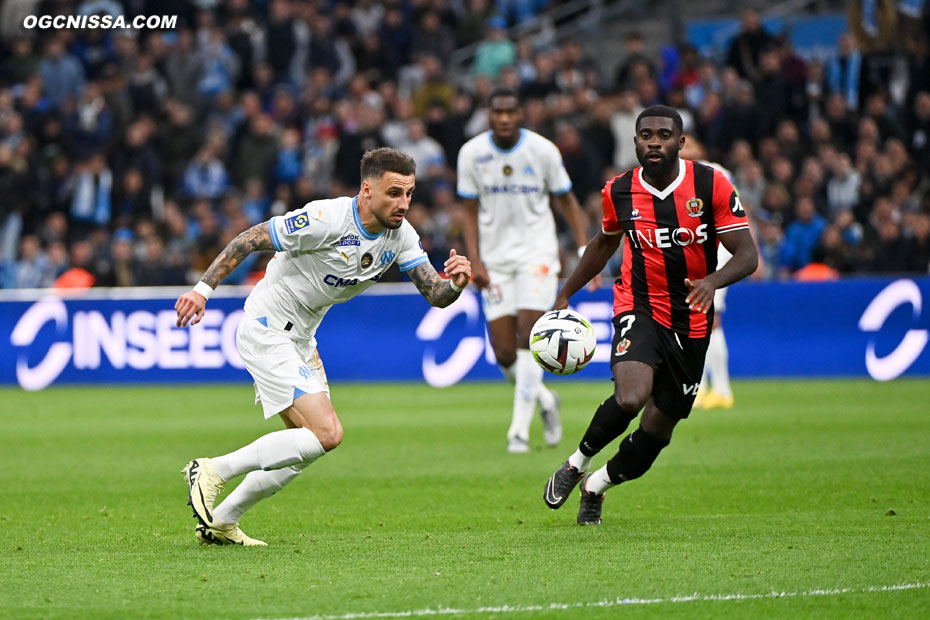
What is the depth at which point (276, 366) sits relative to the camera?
741 cm

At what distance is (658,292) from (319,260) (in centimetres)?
187

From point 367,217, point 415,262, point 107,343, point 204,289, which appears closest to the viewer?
point 204,289

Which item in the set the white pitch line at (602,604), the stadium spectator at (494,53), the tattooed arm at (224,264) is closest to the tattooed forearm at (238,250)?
the tattooed arm at (224,264)

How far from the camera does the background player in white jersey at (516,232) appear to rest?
1170 centimetres

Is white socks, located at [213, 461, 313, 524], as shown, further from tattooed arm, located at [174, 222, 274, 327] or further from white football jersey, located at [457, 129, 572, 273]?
white football jersey, located at [457, 129, 572, 273]

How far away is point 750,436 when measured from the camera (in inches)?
494

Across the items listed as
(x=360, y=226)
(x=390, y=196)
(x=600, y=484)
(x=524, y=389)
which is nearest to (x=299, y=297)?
(x=360, y=226)

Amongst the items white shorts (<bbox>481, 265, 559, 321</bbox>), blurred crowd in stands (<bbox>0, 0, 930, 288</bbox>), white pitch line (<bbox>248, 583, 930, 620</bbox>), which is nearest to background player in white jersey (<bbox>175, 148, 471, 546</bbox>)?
white pitch line (<bbox>248, 583, 930, 620</bbox>)

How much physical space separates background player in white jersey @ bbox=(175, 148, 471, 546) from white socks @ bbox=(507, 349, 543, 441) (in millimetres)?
4034

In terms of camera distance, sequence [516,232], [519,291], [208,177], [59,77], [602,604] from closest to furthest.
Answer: [602,604] < [519,291] < [516,232] < [208,177] < [59,77]

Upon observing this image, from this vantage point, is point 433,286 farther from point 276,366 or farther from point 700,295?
point 700,295

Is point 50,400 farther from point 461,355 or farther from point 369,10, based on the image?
point 369,10

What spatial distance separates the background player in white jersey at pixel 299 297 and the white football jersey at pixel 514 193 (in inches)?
164

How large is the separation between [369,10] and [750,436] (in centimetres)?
1467
